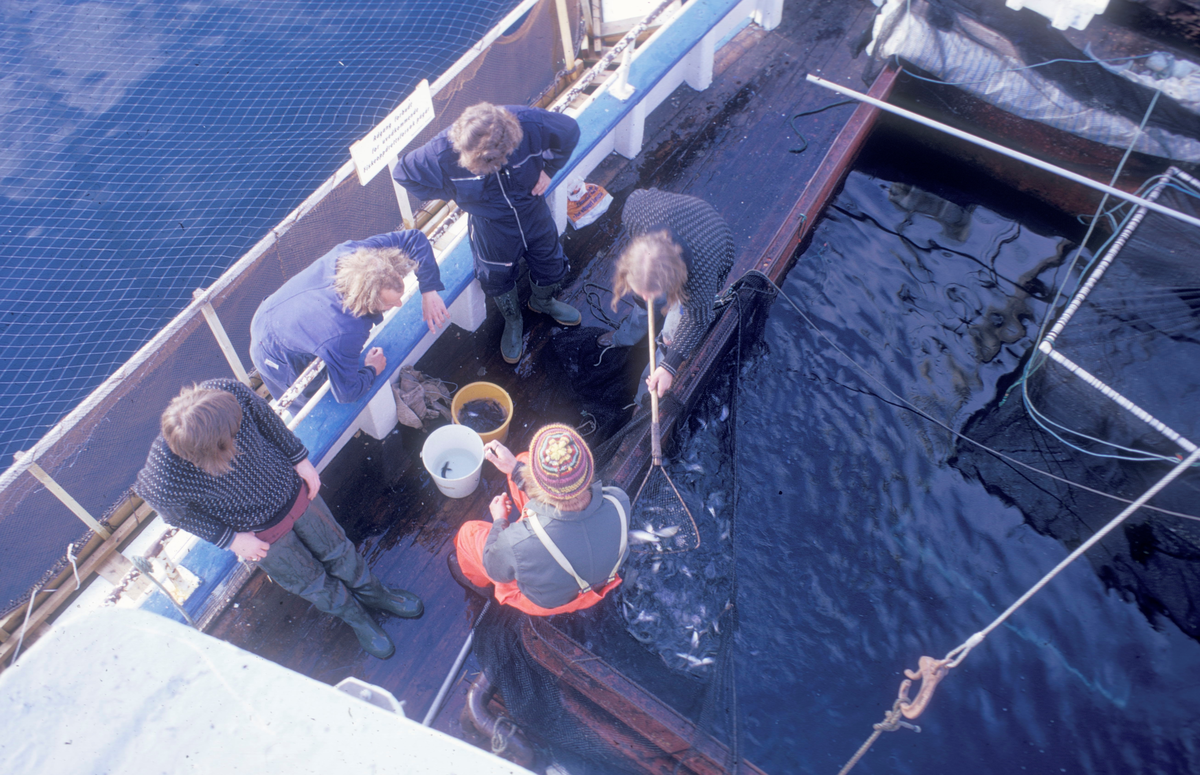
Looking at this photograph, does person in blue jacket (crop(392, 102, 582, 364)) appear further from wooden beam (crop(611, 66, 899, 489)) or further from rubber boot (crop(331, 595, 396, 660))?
rubber boot (crop(331, 595, 396, 660))

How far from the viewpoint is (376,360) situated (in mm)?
3246

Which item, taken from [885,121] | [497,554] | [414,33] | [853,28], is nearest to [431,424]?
[497,554]

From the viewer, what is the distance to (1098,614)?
3.47m

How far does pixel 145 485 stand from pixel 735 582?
8.05 feet

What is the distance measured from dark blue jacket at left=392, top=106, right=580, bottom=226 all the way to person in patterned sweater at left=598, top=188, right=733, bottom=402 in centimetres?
51

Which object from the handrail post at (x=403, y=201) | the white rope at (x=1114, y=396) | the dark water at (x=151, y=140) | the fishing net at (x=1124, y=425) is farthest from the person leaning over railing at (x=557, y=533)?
the dark water at (x=151, y=140)

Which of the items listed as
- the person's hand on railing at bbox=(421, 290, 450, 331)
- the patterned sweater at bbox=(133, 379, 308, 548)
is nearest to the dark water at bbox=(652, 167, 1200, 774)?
the person's hand on railing at bbox=(421, 290, 450, 331)

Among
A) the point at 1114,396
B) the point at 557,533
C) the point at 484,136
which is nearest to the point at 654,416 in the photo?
the point at 557,533

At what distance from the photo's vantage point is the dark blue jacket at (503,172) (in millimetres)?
3162

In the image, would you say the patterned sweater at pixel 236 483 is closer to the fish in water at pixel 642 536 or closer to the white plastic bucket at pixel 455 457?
the white plastic bucket at pixel 455 457

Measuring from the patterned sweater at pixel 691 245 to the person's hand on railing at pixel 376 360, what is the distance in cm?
138

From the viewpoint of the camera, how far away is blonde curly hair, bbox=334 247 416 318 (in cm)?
268

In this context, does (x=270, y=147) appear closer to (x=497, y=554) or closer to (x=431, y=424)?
(x=431, y=424)

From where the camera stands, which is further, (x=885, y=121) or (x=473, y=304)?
(x=885, y=121)
